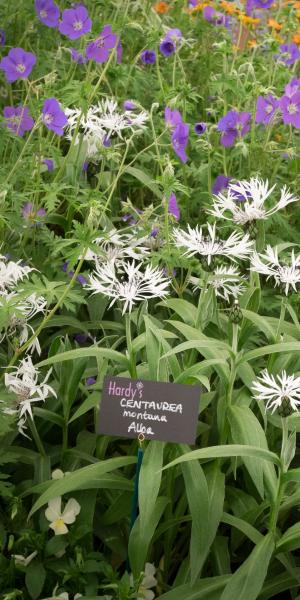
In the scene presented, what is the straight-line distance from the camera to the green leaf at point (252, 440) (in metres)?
1.57

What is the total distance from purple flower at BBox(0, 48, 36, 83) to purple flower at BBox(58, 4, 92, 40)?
0.11 metres

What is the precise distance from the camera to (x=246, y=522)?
5.49ft

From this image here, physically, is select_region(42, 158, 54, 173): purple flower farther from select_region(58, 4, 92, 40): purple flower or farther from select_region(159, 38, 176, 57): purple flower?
select_region(159, 38, 176, 57): purple flower

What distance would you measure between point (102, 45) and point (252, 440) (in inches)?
41.1

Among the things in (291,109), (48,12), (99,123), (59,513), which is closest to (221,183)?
(291,109)

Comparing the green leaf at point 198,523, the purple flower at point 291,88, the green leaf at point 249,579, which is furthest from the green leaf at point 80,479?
the purple flower at point 291,88

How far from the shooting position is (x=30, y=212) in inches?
84.1

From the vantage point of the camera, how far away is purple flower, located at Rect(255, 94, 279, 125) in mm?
2457

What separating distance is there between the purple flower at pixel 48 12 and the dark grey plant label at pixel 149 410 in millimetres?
1269

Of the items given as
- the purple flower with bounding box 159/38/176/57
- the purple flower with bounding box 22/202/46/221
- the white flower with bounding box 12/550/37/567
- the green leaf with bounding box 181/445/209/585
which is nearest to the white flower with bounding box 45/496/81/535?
the white flower with bounding box 12/550/37/567

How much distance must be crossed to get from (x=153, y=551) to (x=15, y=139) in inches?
38.6

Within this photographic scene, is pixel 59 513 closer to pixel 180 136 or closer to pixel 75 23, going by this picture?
pixel 180 136

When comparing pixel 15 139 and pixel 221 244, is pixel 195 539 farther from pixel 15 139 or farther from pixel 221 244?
pixel 15 139

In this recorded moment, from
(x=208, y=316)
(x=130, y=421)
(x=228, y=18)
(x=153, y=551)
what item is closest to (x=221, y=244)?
(x=208, y=316)
